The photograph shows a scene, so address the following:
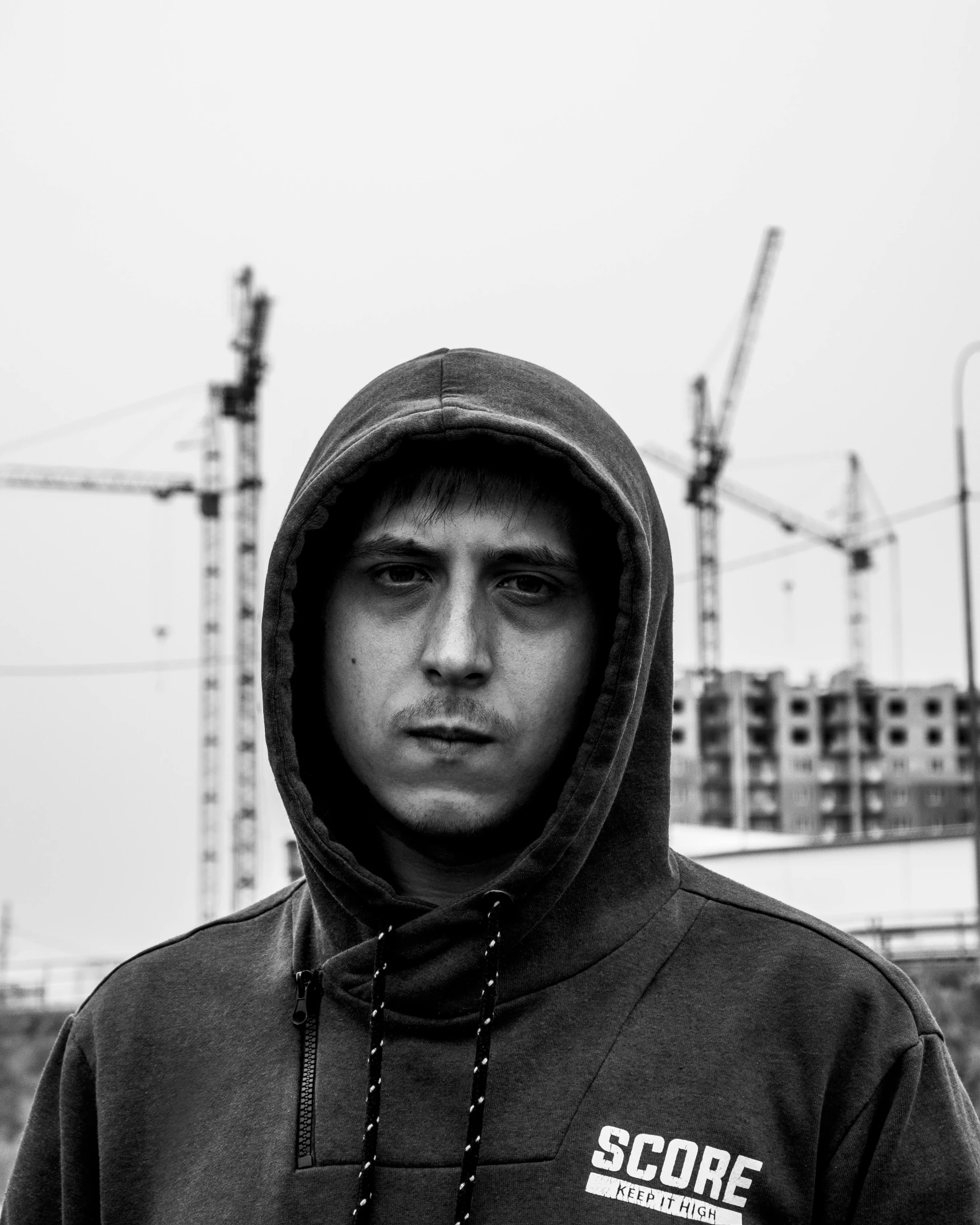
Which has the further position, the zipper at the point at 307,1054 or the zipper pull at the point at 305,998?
the zipper pull at the point at 305,998

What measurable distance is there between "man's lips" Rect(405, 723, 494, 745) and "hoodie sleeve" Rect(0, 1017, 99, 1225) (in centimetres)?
80

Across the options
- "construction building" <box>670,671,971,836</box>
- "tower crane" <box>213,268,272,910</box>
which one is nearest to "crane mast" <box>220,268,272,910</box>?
"tower crane" <box>213,268,272,910</box>

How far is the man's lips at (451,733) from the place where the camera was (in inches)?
81.3

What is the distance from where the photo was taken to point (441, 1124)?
199 cm

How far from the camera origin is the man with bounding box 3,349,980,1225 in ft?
6.32

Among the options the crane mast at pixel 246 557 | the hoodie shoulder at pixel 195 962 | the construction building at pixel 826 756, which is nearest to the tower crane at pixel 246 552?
the crane mast at pixel 246 557

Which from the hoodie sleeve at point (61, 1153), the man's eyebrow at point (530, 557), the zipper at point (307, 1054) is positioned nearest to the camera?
the zipper at point (307, 1054)

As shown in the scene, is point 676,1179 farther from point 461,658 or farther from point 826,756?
point 826,756

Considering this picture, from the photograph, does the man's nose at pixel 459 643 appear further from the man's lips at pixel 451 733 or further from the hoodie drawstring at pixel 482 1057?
the hoodie drawstring at pixel 482 1057

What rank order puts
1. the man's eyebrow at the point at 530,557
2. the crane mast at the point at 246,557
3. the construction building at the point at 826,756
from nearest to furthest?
the man's eyebrow at the point at 530,557, the crane mast at the point at 246,557, the construction building at the point at 826,756

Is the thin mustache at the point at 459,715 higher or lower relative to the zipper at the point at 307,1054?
higher

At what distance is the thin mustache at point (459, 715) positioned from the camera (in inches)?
81.3

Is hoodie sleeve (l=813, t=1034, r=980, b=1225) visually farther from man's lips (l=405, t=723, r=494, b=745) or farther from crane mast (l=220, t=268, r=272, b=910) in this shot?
crane mast (l=220, t=268, r=272, b=910)

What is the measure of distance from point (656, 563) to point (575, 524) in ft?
0.51
